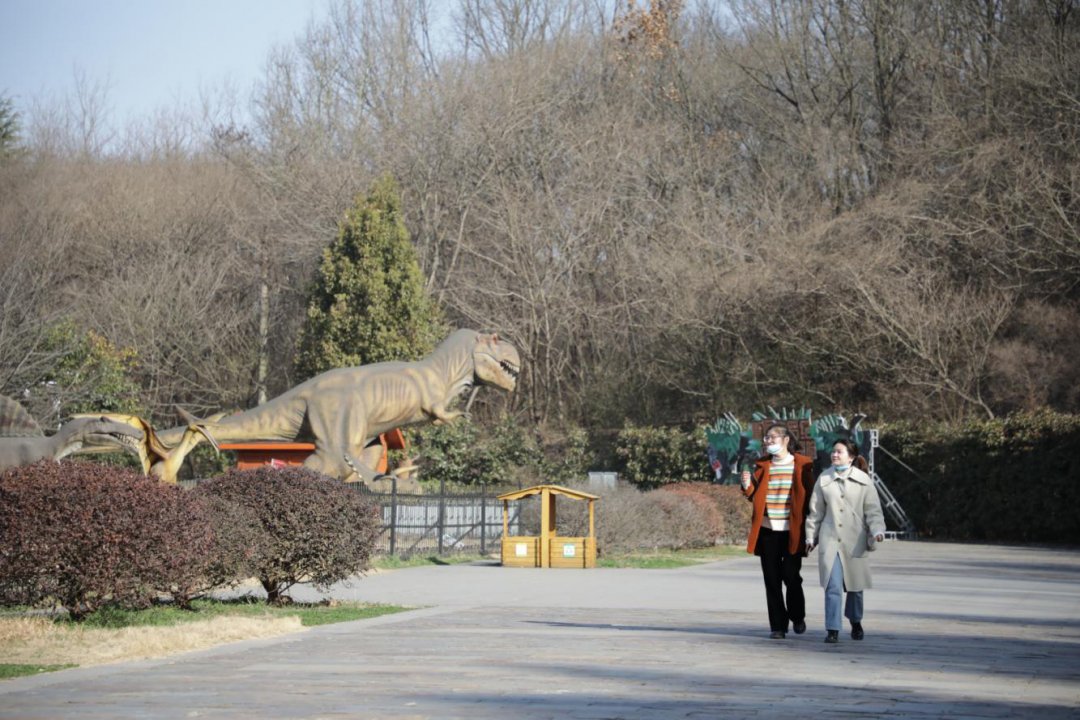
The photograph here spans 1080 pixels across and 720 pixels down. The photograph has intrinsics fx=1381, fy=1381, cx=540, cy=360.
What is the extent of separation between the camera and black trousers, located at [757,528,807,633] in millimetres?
12133

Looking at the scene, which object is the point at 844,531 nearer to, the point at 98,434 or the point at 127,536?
the point at 127,536

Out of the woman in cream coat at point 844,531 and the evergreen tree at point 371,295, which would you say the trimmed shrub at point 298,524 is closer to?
the woman in cream coat at point 844,531

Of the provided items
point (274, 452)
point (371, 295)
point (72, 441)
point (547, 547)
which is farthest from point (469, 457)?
point (72, 441)

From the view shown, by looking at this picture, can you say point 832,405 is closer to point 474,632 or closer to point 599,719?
point 474,632

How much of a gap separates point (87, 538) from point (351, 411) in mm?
15876

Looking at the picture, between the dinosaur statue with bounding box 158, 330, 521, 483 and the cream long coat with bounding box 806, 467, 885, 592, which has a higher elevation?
the dinosaur statue with bounding box 158, 330, 521, 483

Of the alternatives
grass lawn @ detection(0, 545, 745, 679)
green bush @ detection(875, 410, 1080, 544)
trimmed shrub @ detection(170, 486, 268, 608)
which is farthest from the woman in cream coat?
green bush @ detection(875, 410, 1080, 544)

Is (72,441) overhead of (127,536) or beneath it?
overhead

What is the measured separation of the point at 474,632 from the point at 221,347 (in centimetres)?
3508

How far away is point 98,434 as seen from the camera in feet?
58.8

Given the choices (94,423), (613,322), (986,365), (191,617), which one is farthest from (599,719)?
(613,322)

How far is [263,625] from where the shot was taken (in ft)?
40.9

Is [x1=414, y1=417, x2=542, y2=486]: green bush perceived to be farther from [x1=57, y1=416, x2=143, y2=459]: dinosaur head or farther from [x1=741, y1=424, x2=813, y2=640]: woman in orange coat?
[x1=741, y1=424, x2=813, y2=640]: woman in orange coat

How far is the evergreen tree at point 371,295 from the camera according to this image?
40531 millimetres
